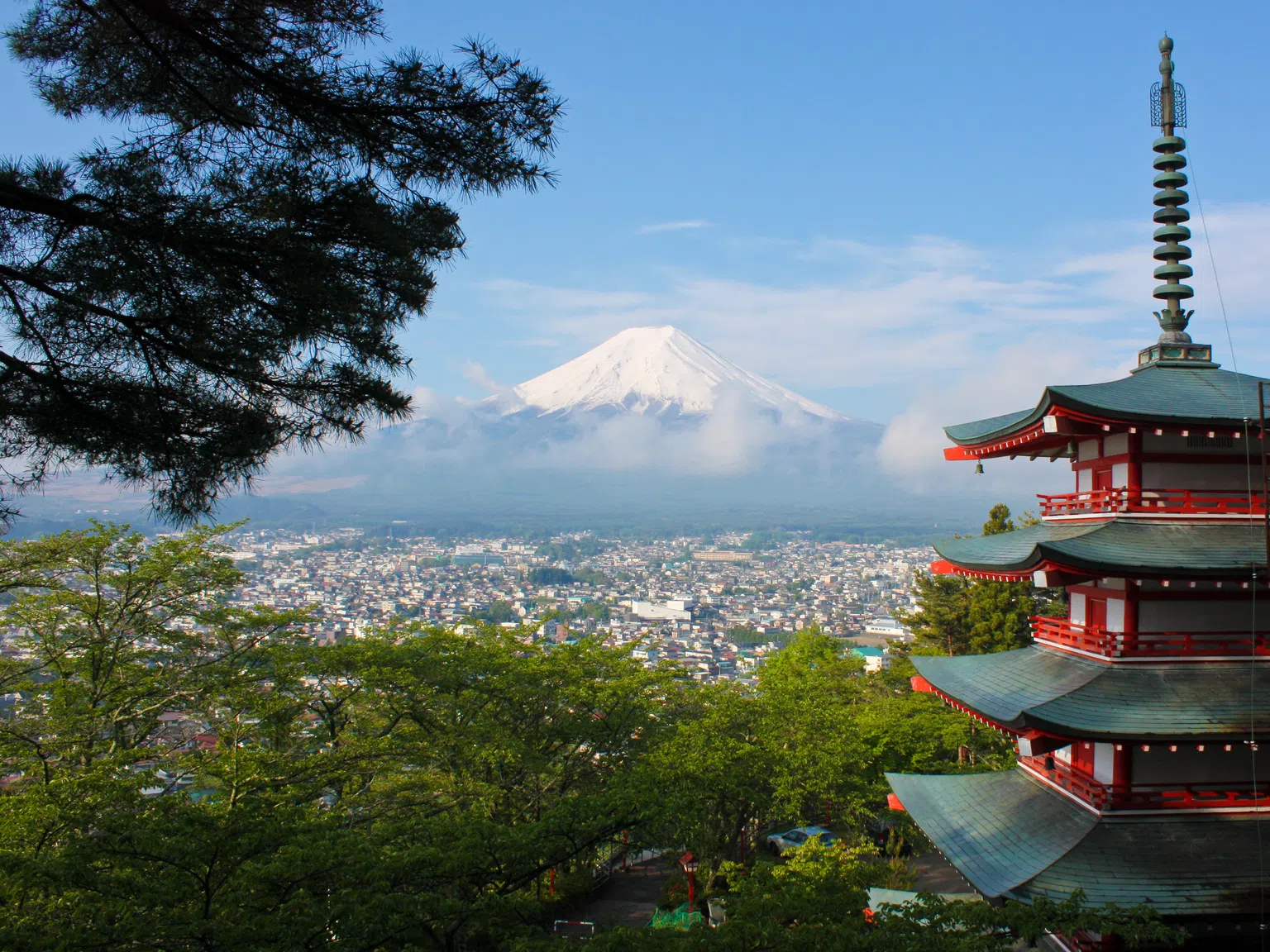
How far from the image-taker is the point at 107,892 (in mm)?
5434

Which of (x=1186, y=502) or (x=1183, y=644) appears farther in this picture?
(x=1186, y=502)

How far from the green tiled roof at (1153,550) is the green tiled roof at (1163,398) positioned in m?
1.12

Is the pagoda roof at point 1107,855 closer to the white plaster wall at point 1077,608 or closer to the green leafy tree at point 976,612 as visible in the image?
the white plaster wall at point 1077,608

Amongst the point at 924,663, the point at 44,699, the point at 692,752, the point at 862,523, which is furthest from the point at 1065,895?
the point at 862,523

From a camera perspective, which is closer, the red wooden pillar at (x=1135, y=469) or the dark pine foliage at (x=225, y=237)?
the dark pine foliage at (x=225, y=237)

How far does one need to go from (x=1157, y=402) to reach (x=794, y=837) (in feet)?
39.4

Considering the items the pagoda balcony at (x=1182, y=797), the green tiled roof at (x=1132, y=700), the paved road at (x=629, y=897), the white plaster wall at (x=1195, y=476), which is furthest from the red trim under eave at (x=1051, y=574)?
the paved road at (x=629, y=897)

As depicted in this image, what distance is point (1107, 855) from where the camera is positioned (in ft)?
23.9

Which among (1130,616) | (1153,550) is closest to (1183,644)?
(1130,616)

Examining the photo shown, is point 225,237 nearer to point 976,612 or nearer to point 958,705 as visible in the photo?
point 958,705

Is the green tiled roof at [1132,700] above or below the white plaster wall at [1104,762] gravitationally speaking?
above

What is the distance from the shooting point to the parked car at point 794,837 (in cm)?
1593

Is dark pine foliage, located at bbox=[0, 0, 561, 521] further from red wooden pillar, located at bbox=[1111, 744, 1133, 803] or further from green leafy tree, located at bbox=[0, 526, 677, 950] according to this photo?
red wooden pillar, located at bbox=[1111, 744, 1133, 803]

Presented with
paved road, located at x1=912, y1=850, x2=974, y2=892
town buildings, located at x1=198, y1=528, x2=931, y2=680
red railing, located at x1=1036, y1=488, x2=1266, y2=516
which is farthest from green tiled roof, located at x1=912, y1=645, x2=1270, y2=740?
town buildings, located at x1=198, y1=528, x2=931, y2=680
